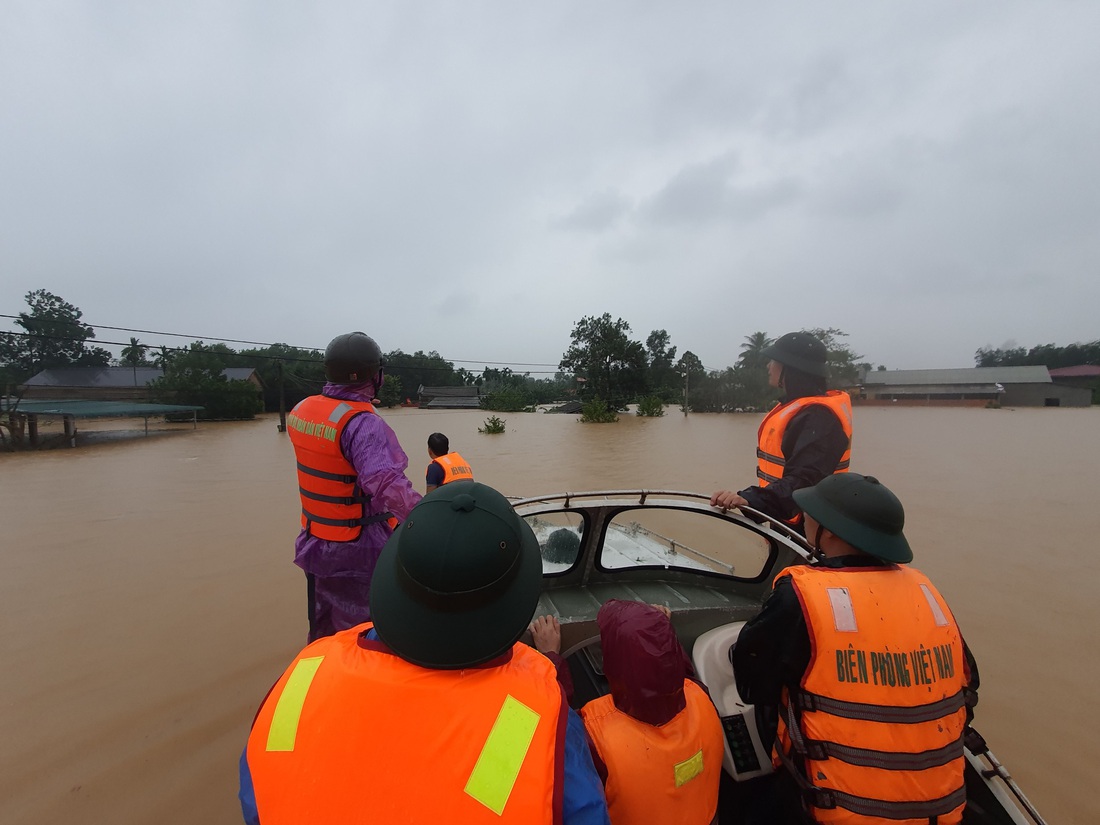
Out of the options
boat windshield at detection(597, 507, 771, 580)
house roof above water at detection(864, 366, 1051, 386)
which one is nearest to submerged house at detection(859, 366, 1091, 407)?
house roof above water at detection(864, 366, 1051, 386)

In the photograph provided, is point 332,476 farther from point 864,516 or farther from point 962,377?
point 962,377

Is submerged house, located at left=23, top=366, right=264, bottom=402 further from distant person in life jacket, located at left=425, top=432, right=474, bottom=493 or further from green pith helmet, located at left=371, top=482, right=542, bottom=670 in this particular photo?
green pith helmet, located at left=371, top=482, right=542, bottom=670

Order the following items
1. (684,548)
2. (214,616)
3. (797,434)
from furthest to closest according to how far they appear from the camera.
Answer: (214,616)
(684,548)
(797,434)

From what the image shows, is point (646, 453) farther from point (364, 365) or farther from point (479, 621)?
point (479, 621)

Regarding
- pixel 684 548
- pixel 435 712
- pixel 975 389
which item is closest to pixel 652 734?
pixel 435 712

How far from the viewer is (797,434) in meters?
2.59

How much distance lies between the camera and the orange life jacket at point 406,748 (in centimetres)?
82

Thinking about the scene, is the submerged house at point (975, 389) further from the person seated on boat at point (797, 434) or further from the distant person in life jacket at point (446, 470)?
the person seated on boat at point (797, 434)

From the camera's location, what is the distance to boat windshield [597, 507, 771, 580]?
271 centimetres

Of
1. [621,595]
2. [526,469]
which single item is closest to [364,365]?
[621,595]

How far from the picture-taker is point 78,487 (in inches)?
420

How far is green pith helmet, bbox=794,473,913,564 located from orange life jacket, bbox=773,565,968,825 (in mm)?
97

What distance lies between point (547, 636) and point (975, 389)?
5852cm

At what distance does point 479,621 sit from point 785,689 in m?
1.19
